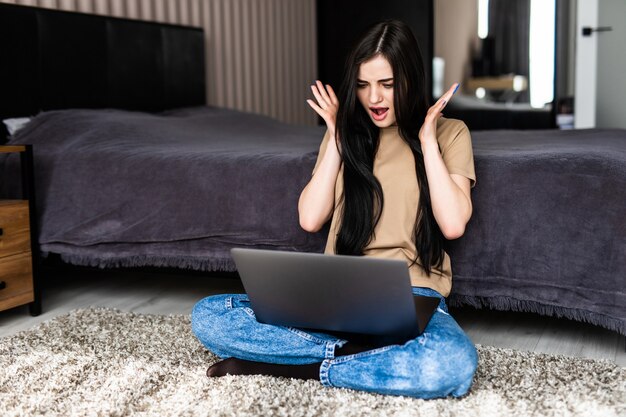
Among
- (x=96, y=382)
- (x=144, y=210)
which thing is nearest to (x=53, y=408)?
(x=96, y=382)

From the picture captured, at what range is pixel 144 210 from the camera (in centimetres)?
213

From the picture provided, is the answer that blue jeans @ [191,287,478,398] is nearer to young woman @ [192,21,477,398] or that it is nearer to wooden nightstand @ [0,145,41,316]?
young woman @ [192,21,477,398]

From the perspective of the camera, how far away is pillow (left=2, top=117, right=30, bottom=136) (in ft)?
8.14

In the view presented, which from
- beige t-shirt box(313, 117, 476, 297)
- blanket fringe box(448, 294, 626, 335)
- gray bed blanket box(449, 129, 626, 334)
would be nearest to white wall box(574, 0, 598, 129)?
gray bed blanket box(449, 129, 626, 334)

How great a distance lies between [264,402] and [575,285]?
0.83 metres

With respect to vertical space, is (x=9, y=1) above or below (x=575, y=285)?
above

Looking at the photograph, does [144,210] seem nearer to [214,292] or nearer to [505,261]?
[214,292]

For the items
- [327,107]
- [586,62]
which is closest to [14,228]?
[327,107]

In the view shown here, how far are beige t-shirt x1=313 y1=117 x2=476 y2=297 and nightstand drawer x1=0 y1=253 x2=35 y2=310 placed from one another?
3.42ft

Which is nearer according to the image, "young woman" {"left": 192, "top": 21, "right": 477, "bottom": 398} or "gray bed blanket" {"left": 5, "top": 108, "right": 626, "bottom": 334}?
"young woman" {"left": 192, "top": 21, "right": 477, "bottom": 398}

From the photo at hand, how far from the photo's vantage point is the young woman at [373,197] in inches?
55.9

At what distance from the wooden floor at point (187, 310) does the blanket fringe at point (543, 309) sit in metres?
0.08

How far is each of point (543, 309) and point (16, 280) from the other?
1507mm

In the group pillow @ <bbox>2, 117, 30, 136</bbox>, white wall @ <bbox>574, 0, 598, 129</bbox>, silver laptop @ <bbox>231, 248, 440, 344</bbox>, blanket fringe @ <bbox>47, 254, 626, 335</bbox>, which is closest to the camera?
silver laptop @ <bbox>231, 248, 440, 344</bbox>
